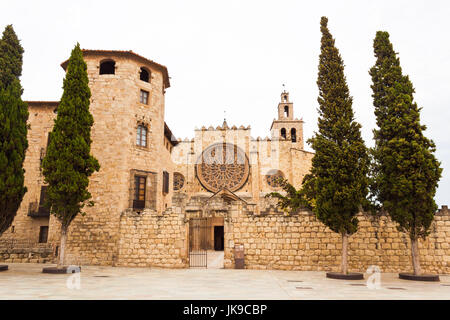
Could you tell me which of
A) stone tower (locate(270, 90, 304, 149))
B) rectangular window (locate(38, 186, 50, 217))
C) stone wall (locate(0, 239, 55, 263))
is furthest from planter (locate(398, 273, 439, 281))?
stone tower (locate(270, 90, 304, 149))

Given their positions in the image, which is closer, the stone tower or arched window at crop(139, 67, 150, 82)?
arched window at crop(139, 67, 150, 82)

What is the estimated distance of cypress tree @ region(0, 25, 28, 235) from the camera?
39.1ft

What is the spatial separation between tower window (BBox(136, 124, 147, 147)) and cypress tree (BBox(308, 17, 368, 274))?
972 centimetres

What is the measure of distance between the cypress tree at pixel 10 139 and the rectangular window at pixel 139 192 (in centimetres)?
512

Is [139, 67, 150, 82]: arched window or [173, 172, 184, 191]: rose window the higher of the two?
[139, 67, 150, 82]: arched window

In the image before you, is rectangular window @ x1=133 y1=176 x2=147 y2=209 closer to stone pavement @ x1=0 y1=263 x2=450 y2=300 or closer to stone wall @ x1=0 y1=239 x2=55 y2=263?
stone wall @ x1=0 y1=239 x2=55 y2=263

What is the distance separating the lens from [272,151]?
107 ft

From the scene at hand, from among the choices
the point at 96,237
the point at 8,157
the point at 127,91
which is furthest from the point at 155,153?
the point at 8,157

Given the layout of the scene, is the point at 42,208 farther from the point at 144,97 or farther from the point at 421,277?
the point at 421,277

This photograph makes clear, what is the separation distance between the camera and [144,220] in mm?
14727

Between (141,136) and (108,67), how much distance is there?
191 inches

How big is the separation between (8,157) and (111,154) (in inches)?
183

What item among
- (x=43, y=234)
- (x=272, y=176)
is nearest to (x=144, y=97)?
(x=43, y=234)
